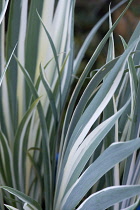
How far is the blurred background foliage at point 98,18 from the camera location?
3.26ft

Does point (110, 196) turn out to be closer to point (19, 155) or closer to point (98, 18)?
point (19, 155)

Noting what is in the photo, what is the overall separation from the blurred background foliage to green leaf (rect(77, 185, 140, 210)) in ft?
1.99

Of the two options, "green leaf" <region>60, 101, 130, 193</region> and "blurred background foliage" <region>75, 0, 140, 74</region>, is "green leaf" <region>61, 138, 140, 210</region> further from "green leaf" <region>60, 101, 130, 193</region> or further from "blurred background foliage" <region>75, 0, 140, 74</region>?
"blurred background foliage" <region>75, 0, 140, 74</region>

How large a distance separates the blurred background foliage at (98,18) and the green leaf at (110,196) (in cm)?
61

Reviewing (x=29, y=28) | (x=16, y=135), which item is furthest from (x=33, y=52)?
(x=16, y=135)

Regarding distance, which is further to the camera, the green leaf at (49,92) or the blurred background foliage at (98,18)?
the blurred background foliage at (98,18)

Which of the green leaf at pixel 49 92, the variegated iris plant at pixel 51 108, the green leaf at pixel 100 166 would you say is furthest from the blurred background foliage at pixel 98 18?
the green leaf at pixel 100 166

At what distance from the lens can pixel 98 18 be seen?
101 centimetres

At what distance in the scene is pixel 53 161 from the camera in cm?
65

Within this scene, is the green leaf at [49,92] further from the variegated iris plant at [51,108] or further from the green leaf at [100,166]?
the green leaf at [100,166]

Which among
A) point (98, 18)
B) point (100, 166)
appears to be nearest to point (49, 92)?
point (100, 166)

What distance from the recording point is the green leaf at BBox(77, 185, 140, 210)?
0.43 metres

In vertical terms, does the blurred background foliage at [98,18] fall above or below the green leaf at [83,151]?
above

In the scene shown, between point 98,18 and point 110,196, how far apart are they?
649 millimetres
